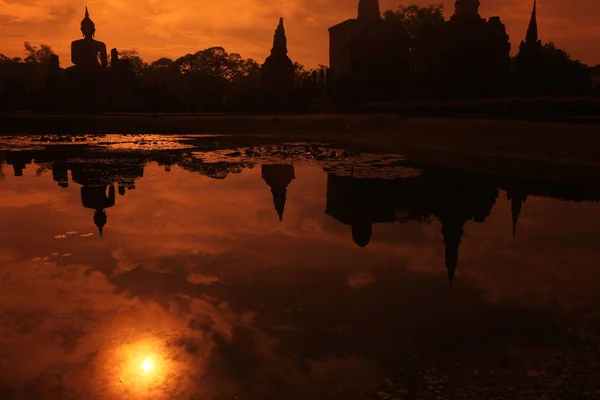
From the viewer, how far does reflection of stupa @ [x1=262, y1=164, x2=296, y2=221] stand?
43.8 ft

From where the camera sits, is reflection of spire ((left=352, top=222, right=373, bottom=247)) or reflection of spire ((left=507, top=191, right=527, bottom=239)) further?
reflection of spire ((left=507, top=191, right=527, bottom=239))

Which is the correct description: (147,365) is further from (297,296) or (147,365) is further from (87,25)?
(87,25)

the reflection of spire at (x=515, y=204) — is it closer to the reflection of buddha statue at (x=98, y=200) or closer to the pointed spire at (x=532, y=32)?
the reflection of buddha statue at (x=98, y=200)

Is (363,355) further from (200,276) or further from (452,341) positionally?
(200,276)

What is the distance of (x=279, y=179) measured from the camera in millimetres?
17734

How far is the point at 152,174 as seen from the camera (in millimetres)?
18656

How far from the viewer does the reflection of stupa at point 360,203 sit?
1095cm

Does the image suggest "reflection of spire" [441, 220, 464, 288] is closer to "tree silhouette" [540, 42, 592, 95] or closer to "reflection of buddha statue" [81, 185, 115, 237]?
"reflection of buddha statue" [81, 185, 115, 237]

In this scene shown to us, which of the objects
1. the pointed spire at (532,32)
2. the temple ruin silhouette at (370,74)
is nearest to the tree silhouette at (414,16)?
the temple ruin silhouette at (370,74)

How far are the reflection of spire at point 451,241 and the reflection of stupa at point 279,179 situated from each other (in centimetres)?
360

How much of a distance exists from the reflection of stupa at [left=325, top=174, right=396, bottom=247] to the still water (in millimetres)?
93

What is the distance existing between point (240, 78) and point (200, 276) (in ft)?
394

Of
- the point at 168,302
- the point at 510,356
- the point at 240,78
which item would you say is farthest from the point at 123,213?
the point at 240,78

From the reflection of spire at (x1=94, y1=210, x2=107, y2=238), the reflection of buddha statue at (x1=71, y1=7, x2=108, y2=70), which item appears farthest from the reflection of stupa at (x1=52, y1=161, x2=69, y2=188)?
the reflection of buddha statue at (x1=71, y1=7, x2=108, y2=70)
